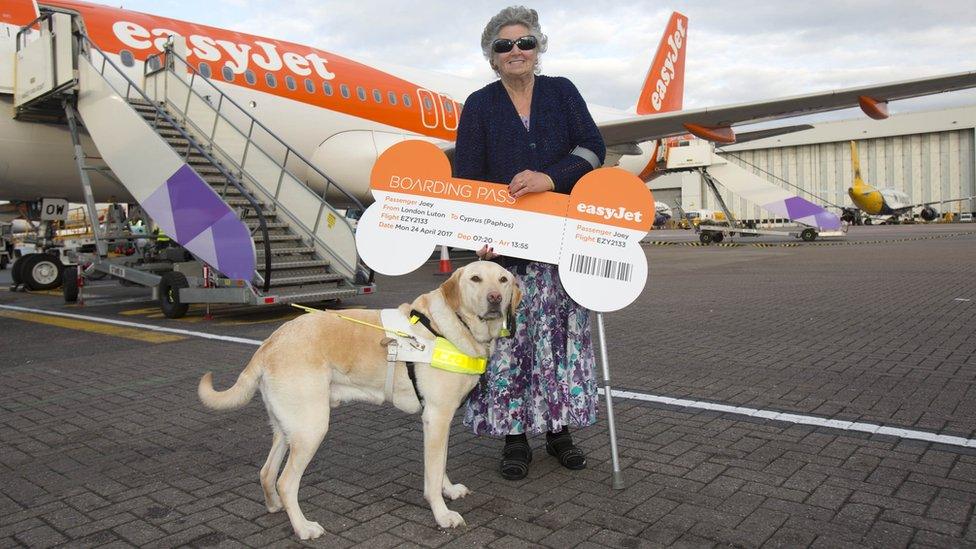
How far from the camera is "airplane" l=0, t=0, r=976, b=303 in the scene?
10.1 metres

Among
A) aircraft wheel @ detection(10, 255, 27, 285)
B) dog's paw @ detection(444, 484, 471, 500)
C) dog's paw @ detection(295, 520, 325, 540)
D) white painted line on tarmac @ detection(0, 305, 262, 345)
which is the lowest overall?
dog's paw @ detection(444, 484, 471, 500)

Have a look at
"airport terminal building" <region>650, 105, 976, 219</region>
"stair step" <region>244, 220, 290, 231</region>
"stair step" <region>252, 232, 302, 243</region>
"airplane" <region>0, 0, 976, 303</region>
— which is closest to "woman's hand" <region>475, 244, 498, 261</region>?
"airplane" <region>0, 0, 976, 303</region>

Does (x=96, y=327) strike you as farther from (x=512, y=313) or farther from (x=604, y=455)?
(x=512, y=313)

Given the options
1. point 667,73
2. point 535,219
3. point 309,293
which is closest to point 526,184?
point 535,219

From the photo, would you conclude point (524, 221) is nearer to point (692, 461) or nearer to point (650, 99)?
point (692, 461)

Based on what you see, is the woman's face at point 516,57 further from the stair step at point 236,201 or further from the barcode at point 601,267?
the stair step at point 236,201

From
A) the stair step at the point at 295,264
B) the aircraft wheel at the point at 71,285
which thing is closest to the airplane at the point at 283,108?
the stair step at the point at 295,264

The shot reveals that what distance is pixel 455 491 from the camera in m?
3.16

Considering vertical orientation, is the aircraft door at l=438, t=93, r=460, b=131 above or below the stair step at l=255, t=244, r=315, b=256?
above

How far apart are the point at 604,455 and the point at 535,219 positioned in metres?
1.40

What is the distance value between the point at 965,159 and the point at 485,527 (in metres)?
74.7

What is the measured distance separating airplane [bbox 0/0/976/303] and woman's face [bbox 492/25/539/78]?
232 inches

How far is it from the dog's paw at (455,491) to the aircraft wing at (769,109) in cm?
1248

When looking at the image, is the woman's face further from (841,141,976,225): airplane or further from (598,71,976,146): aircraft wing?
(841,141,976,225): airplane
